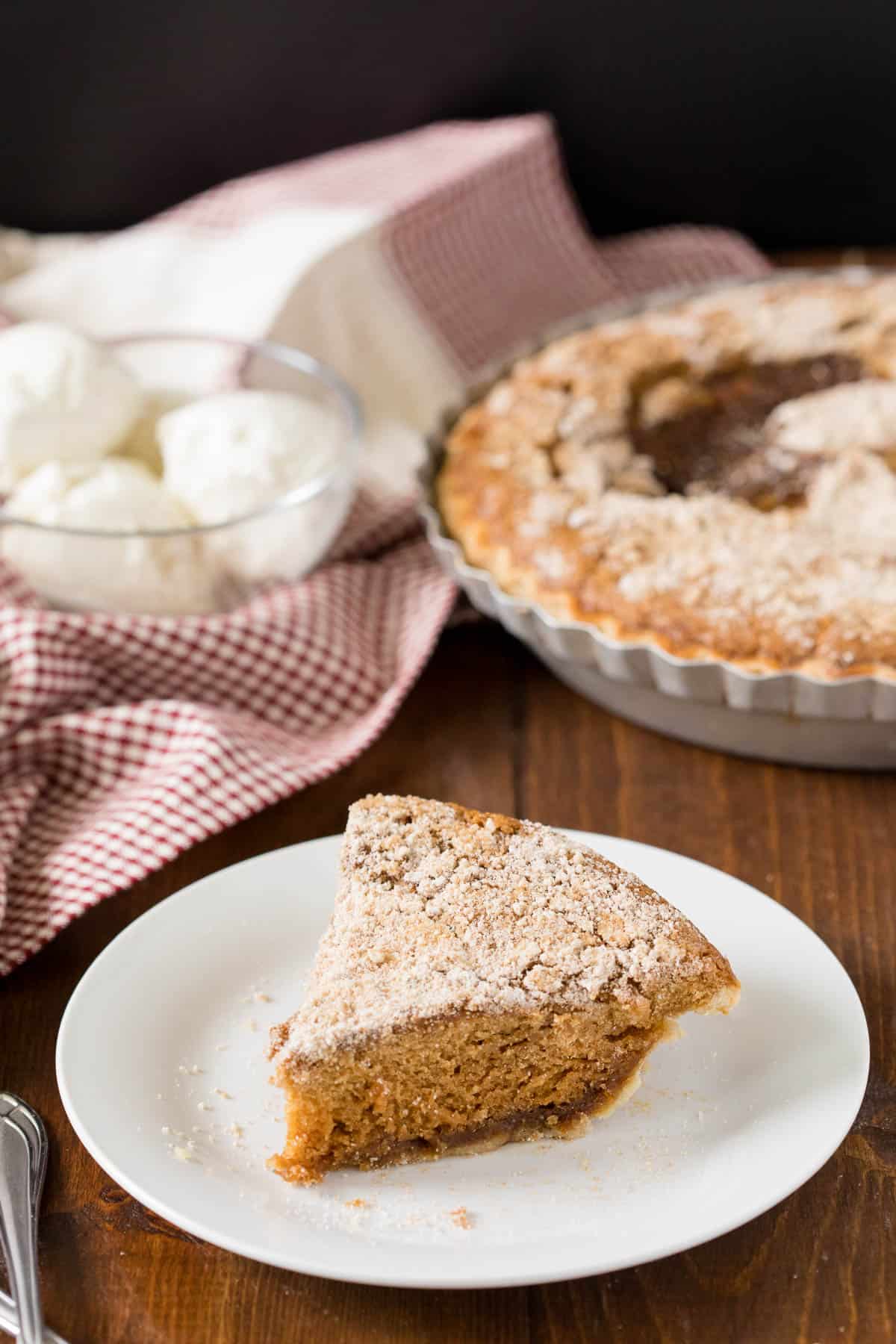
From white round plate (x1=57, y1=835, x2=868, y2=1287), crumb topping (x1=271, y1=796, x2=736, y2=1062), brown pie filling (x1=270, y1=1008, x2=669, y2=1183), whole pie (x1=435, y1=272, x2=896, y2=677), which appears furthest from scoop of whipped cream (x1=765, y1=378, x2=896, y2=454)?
brown pie filling (x1=270, y1=1008, x2=669, y2=1183)

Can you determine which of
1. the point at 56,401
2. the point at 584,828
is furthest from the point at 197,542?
the point at 584,828

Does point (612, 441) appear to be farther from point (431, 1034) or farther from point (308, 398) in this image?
point (431, 1034)

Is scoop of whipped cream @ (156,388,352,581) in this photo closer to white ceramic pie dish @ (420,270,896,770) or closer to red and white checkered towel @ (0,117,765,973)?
red and white checkered towel @ (0,117,765,973)

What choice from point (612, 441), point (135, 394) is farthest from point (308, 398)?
point (612, 441)

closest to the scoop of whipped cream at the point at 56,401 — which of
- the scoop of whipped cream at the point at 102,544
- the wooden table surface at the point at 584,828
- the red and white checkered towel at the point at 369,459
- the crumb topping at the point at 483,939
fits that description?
the scoop of whipped cream at the point at 102,544

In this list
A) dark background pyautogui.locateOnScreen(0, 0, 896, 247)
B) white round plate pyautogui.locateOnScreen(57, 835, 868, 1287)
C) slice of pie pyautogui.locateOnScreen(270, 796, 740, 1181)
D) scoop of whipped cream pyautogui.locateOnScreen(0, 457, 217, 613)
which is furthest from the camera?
dark background pyautogui.locateOnScreen(0, 0, 896, 247)

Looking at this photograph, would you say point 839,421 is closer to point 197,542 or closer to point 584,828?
point 584,828
